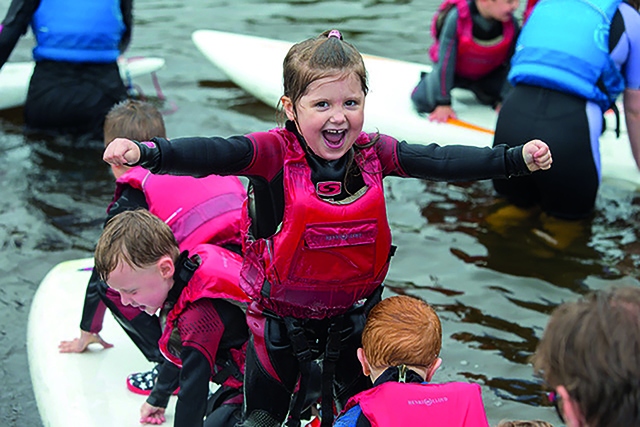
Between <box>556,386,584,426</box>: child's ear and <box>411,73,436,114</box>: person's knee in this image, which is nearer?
<box>556,386,584,426</box>: child's ear

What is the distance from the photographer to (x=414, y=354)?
2.43m

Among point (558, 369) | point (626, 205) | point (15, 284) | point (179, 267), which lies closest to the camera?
point (558, 369)

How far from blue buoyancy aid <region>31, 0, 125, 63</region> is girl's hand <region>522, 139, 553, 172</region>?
431cm

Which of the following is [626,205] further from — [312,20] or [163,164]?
[312,20]

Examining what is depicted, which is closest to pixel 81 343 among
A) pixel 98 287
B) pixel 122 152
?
pixel 98 287

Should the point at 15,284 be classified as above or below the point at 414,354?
below

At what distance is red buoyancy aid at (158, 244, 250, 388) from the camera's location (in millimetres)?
2955

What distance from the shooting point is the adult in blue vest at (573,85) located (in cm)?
470

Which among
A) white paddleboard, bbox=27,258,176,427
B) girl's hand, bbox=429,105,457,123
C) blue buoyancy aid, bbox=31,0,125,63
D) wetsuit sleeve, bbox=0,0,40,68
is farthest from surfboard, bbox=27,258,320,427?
girl's hand, bbox=429,105,457,123

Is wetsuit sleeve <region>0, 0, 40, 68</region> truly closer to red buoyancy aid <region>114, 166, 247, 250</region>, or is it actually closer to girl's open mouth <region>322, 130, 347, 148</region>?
red buoyancy aid <region>114, 166, 247, 250</region>

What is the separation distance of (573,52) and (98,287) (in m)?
2.80

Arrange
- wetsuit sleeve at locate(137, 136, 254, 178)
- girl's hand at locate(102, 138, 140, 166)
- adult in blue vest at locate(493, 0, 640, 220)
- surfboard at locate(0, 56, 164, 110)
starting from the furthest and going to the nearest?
surfboard at locate(0, 56, 164, 110) → adult in blue vest at locate(493, 0, 640, 220) → wetsuit sleeve at locate(137, 136, 254, 178) → girl's hand at locate(102, 138, 140, 166)

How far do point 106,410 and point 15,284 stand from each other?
5.62ft

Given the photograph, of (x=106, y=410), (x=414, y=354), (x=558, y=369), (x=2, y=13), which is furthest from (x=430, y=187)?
(x=2, y=13)
